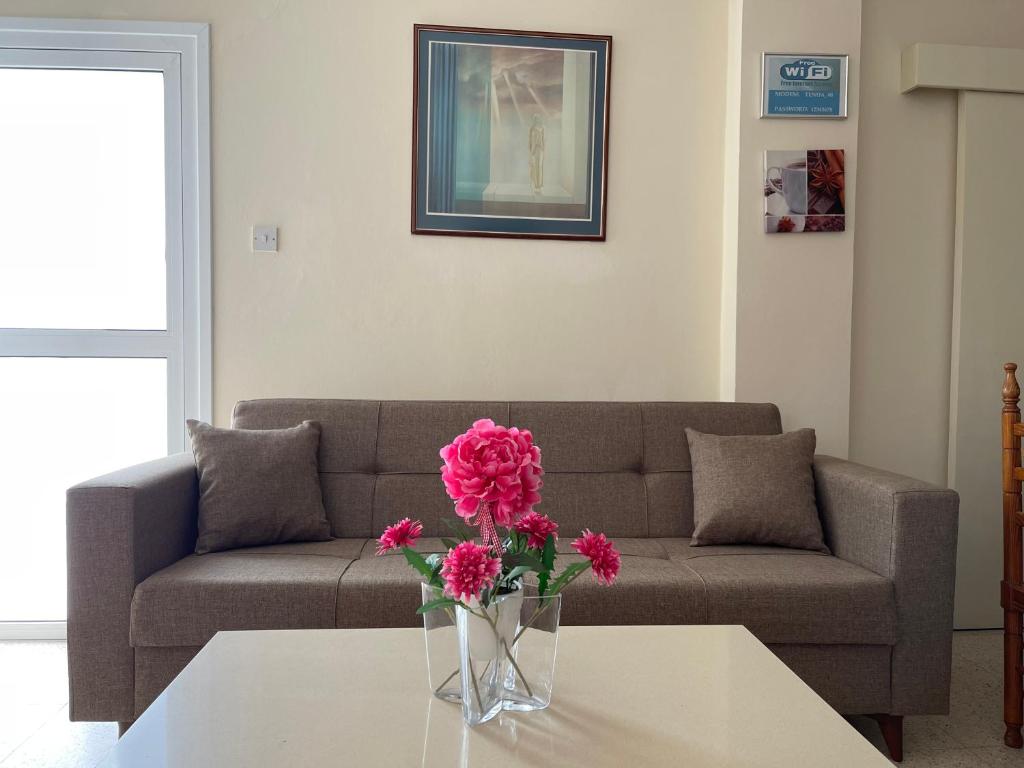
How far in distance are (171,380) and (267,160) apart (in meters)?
0.89

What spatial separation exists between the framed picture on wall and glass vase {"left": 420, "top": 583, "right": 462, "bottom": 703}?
6.64 ft

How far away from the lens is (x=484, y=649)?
46.6 inches

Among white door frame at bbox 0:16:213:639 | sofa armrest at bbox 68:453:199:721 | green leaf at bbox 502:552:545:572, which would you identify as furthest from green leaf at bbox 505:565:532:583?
white door frame at bbox 0:16:213:639

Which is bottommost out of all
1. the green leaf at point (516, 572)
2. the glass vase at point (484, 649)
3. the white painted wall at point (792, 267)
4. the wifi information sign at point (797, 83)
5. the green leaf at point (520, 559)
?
the glass vase at point (484, 649)

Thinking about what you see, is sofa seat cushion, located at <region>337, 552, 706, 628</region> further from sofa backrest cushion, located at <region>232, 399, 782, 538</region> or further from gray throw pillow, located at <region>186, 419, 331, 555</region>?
sofa backrest cushion, located at <region>232, 399, 782, 538</region>

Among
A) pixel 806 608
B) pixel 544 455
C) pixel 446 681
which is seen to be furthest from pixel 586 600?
pixel 446 681

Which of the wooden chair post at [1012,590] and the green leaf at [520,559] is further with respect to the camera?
the wooden chair post at [1012,590]

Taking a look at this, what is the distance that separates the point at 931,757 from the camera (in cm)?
213

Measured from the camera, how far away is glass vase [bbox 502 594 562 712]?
1206 mm

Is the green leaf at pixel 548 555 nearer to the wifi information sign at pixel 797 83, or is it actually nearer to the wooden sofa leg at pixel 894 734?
the wooden sofa leg at pixel 894 734

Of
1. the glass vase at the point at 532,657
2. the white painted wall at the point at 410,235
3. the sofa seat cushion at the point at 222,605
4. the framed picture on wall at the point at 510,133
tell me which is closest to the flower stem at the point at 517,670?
the glass vase at the point at 532,657

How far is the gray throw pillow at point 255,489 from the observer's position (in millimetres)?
2328

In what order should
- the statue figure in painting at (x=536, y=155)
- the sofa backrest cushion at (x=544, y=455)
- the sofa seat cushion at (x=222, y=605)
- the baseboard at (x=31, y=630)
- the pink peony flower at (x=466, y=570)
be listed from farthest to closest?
1. the statue figure in painting at (x=536, y=155)
2. the baseboard at (x=31, y=630)
3. the sofa backrest cushion at (x=544, y=455)
4. the sofa seat cushion at (x=222, y=605)
5. the pink peony flower at (x=466, y=570)

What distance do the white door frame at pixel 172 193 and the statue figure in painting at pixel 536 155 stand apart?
118cm
